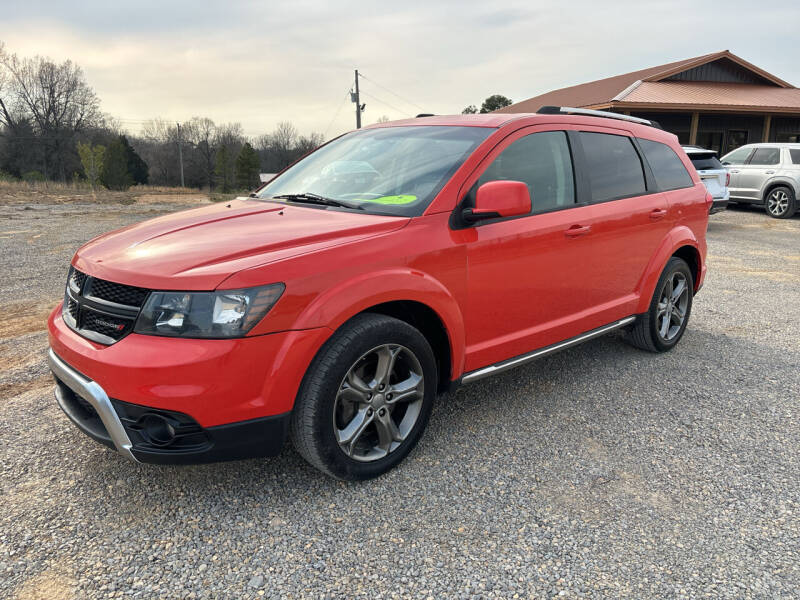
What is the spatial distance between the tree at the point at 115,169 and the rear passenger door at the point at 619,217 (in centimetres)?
5702

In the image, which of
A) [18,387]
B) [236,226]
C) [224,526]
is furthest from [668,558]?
[18,387]

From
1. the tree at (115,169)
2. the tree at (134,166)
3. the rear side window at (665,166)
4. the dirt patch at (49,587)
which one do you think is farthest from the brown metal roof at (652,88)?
the tree at (134,166)

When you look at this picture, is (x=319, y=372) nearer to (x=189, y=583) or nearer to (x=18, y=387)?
(x=189, y=583)

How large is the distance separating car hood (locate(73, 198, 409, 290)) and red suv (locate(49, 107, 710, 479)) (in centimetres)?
1

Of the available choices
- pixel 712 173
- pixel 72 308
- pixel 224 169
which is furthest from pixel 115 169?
→ pixel 72 308

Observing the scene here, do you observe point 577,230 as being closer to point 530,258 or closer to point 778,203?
point 530,258

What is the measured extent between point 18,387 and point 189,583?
2498 mm

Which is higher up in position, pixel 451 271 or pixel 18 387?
pixel 451 271

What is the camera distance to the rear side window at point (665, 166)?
442 centimetres

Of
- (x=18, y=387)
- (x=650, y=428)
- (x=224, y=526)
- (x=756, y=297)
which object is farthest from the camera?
(x=756, y=297)

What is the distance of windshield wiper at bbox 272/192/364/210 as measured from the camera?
10.2 ft

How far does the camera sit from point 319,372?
2459mm

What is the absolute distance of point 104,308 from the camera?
2439 mm

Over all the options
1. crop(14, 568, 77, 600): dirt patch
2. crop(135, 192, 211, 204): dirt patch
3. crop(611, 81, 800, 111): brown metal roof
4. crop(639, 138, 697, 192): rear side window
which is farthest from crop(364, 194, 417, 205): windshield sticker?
crop(135, 192, 211, 204): dirt patch
